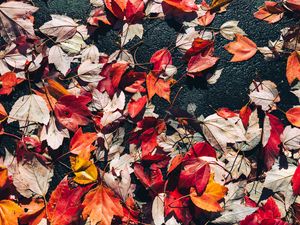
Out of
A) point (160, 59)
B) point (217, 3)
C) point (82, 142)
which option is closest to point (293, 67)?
point (217, 3)

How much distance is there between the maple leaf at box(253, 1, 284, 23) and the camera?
62.0 inches

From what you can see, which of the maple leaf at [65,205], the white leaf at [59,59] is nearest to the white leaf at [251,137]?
the maple leaf at [65,205]

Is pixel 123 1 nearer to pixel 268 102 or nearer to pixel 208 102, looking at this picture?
pixel 208 102

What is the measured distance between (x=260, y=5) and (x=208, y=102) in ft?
1.42

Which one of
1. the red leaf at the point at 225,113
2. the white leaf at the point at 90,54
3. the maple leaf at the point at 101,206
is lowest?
the maple leaf at the point at 101,206

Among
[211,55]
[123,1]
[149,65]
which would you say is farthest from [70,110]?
[211,55]

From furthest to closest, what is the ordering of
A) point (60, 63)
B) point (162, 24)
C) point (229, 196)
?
1. point (162, 24)
2. point (60, 63)
3. point (229, 196)

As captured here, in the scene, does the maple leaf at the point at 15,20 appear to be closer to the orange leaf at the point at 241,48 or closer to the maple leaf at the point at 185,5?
the maple leaf at the point at 185,5

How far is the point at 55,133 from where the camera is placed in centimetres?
148

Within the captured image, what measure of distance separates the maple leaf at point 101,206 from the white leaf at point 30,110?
0.31 metres

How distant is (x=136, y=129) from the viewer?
1501 millimetres

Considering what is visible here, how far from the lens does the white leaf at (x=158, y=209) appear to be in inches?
54.7

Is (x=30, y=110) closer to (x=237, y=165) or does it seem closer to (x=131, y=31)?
(x=131, y=31)

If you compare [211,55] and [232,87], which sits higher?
[211,55]
